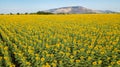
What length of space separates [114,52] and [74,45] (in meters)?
2.16

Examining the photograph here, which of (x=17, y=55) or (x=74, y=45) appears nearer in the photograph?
(x=17, y=55)

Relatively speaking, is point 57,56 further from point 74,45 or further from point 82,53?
point 74,45

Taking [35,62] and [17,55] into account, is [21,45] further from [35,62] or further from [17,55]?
[35,62]

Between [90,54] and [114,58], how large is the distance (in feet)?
3.71

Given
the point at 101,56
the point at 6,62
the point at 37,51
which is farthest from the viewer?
the point at 37,51

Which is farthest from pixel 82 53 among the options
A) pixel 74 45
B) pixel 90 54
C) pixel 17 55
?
pixel 17 55

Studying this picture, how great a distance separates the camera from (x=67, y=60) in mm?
8812

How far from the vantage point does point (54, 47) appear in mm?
11117

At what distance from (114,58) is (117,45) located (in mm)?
2395

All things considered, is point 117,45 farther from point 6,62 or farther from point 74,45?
point 6,62

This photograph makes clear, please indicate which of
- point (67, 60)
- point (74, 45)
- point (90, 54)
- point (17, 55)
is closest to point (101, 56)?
point (90, 54)

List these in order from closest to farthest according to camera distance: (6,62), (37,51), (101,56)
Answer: (6,62), (101,56), (37,51)

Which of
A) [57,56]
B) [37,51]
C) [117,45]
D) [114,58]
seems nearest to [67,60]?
[57,56]

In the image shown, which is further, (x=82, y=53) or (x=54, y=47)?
(x=54, y=47)
